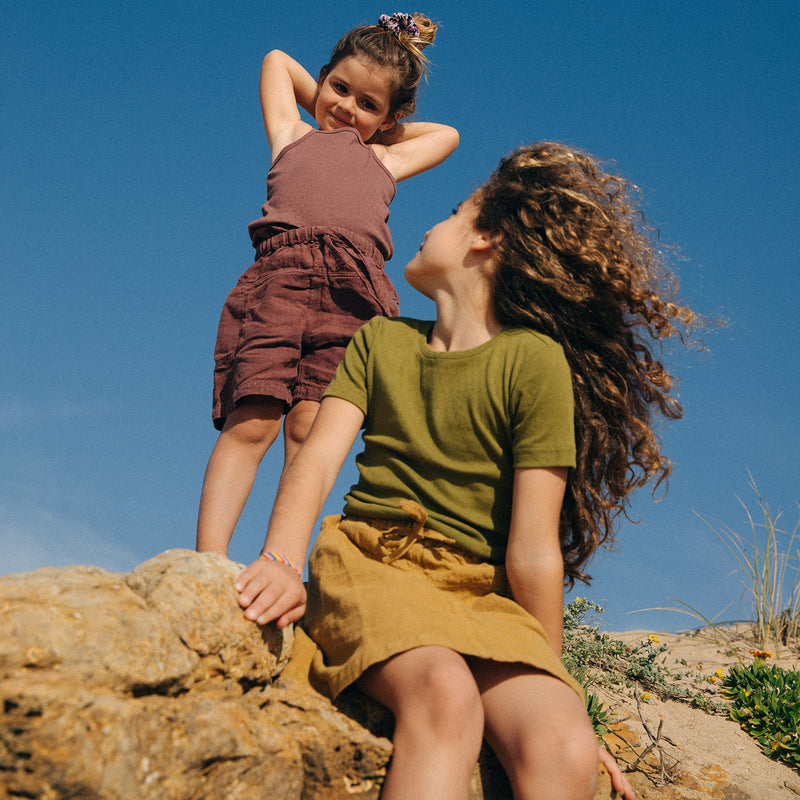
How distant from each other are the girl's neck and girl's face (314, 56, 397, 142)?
A: 82.1 inches

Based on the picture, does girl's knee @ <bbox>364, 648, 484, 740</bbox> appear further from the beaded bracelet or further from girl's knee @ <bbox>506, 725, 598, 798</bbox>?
the beaded bracelet

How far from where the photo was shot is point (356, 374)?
9.63 feet

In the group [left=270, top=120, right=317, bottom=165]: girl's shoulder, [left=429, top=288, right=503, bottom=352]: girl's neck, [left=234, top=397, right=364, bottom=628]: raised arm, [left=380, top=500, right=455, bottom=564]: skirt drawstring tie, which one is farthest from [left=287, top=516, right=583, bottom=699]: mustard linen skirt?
[left=270, top=120, right=317, bottom=165]: girl's shoulder

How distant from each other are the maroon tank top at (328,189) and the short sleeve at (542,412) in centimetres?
175

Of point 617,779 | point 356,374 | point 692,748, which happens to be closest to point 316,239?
point 356,374

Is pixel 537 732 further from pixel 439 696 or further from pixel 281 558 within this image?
pixel 281 558

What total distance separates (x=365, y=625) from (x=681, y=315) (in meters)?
1.83

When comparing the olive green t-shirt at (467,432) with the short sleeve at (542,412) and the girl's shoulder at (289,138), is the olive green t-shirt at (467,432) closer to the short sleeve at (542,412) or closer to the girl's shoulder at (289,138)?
the short sleeve at (542,412)

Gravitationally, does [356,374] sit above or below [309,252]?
below

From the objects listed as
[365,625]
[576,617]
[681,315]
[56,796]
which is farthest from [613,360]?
[576,617]

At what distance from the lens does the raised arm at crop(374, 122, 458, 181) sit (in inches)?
190

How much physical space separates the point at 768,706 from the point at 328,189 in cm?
376

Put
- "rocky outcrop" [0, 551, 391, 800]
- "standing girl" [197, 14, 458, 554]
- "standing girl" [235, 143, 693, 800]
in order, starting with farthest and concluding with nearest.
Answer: "standing girl" [197, 14, 458, 554], "standing girl" [235, 143, 693, 800], "rocky outcrop" [0, 551, 391, 800]

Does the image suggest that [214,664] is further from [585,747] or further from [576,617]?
[576,617]
